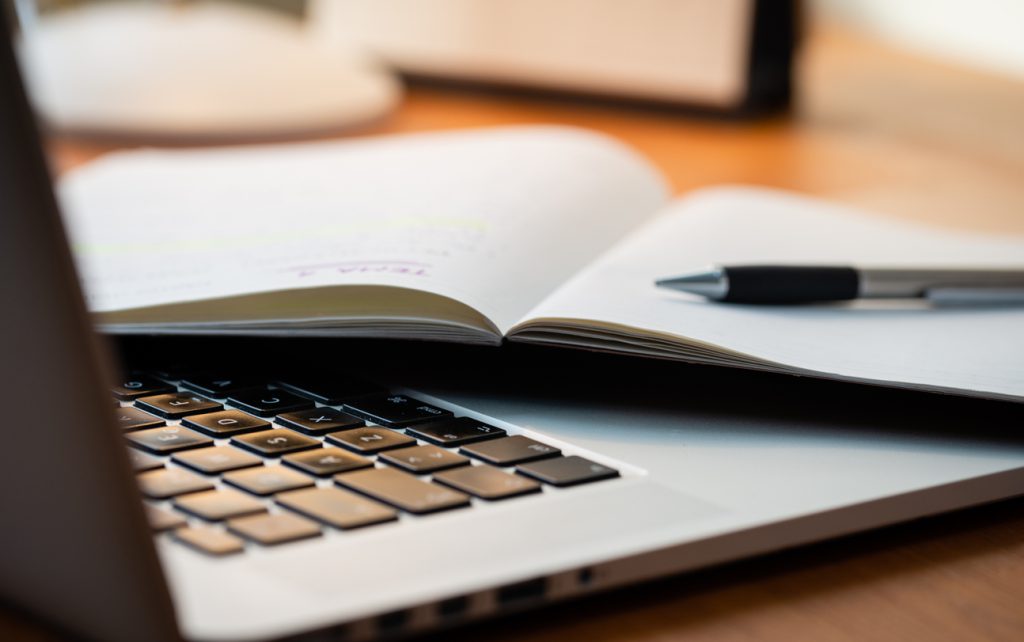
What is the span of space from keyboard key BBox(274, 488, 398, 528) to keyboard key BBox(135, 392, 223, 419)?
0.26 feet

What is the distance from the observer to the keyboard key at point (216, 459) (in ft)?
1.11

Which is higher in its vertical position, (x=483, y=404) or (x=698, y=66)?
(x=698, y=66)

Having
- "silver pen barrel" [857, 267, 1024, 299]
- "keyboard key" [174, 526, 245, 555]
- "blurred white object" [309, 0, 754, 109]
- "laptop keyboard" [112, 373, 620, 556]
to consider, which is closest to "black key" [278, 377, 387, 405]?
"laptop keyboard" [112, 373, 620, 556]

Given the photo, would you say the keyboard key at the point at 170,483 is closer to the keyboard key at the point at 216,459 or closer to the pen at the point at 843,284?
the keyboard key at the point at 216,459

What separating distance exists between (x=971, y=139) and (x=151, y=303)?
2.93 ft

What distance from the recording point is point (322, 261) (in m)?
0.46

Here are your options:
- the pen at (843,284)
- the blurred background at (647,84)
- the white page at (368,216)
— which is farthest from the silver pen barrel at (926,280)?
the blurred background at (647,84)

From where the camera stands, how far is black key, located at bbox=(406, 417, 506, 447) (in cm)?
37

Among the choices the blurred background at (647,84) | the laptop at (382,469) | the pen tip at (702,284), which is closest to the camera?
the laptop at (382,469)

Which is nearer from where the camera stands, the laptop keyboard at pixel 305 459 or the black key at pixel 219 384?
the laptop keyboard at pixel 305 459

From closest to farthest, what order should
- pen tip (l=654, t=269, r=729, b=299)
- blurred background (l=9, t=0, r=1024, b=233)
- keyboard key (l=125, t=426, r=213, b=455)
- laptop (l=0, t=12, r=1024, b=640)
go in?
1. laptop (l=0, t=12, r=1024, b=640)
2. keyboard key (l=125, t=426, r=213, b=455)
3. pen tip (l=654, t=269, r=729, b=299)
4. blurred background (l=9, t=0, r=1024, b=233)

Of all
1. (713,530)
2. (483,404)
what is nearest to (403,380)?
(483,404)

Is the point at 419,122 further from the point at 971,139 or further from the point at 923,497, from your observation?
the point at 923,497

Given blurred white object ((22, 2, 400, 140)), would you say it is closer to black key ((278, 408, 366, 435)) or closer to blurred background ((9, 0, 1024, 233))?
blurred background ((9, 0, 1024, 233))
